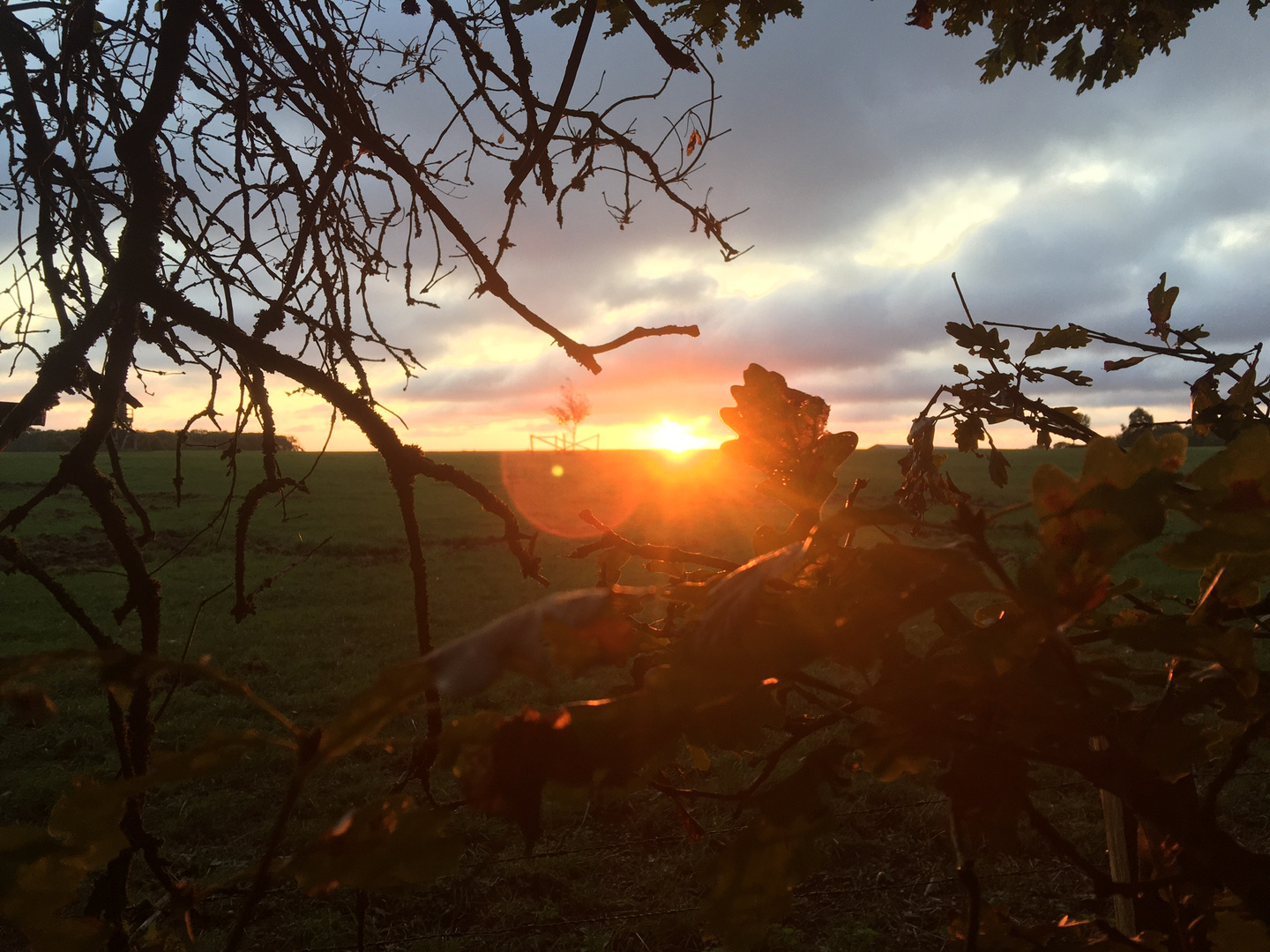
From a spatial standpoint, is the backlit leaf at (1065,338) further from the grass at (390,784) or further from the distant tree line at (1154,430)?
the grass at (390,784)

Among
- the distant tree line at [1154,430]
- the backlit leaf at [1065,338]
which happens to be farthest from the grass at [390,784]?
the backlit leaf at [1065,338]

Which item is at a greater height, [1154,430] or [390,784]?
[1154,430]

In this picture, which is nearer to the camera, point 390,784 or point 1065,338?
point 1065,338

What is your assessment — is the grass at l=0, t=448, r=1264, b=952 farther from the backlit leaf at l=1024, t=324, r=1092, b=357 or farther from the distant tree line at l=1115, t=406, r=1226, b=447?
the backlit leaf at l=1024, t=324, r=1092, b=357

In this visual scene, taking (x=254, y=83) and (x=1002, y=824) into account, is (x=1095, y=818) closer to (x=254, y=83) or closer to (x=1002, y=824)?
(x=1002, y=824)

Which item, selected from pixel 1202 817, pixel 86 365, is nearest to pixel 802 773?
pixel 1202 817

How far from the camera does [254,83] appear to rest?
2525 millimetres

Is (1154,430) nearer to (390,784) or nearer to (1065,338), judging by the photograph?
(1065,338)

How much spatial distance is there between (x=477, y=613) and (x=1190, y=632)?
13.3 m

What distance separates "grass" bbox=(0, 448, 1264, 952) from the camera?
15.3ft

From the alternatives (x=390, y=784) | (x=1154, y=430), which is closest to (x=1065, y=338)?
(x=1154, y=430)

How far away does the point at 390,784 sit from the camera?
7156 millimetres

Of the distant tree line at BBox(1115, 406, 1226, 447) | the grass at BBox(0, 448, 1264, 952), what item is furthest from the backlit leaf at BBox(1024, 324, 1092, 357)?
the grass at BBox(0, 448, 1264, 952)

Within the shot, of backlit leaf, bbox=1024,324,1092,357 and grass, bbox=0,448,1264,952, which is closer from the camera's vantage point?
backlit leaf, bbox=1024,324,1092,357
